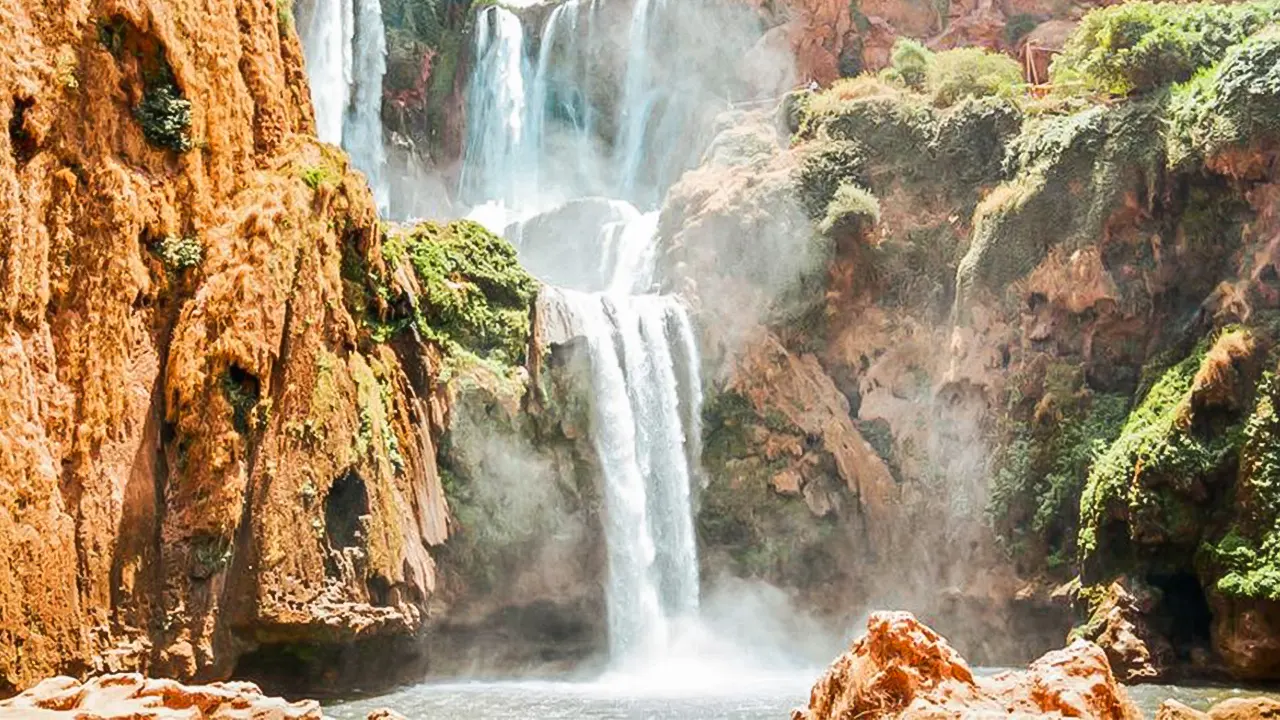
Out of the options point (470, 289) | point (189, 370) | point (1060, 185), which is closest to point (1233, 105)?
point (1060, 185)

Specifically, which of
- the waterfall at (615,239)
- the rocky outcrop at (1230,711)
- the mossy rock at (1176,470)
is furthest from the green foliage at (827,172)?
the rocky outcrop at (1230,711)

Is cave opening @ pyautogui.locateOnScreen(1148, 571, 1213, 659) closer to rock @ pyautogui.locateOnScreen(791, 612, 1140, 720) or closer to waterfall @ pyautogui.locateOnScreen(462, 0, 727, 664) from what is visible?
waterfall @ pyautogui.locateOnScreen(462, 0, 727, 664)

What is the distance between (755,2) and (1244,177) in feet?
80.0

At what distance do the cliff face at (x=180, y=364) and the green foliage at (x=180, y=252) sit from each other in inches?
1.4

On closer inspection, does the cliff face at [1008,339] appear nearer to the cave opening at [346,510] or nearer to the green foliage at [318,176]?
the cave opening at [346,510]

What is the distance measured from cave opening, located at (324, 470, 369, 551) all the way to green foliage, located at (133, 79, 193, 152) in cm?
611

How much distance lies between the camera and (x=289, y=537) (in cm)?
1777

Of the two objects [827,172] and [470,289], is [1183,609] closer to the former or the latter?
[827,172]

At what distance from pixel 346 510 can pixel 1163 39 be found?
791 inches

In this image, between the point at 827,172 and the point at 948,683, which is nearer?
the point at 948,683

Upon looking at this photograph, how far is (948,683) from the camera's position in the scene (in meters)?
8.01

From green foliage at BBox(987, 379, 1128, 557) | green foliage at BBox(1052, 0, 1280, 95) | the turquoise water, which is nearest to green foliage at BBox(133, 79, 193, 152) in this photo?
the turquoise water

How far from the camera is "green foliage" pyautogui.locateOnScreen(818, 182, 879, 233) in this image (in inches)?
1156

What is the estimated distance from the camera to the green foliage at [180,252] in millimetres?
17016
